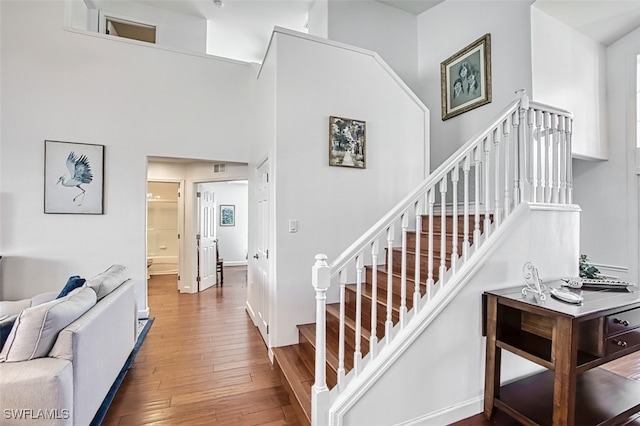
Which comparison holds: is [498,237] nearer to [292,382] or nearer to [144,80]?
[292,382]

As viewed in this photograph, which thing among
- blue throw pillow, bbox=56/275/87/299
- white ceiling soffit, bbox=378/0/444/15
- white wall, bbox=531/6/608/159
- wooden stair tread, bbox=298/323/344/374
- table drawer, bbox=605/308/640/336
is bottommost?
wooden stair tread, bbox=298/323/344/374

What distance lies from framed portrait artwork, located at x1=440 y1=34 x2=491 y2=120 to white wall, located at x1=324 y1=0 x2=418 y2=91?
63 cm

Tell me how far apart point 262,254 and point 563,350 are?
2702 millimetres

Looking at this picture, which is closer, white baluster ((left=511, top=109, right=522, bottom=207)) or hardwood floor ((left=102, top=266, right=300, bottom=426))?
hardwood floor ((left=102, top=266, right=300, bottom=426))

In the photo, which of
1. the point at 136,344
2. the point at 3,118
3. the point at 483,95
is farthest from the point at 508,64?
the point at 3,118

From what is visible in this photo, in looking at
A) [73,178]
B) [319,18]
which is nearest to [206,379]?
[73,178]

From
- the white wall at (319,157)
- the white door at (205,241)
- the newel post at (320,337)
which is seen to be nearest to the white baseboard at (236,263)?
the white door at (205,241)

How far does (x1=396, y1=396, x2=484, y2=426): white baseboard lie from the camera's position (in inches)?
75.1

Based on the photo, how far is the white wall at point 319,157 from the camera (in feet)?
9.36

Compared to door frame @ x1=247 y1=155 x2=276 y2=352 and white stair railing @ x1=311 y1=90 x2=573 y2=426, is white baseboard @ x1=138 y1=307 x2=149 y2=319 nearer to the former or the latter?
door frame @ x1=247 y1=155 x2=276 y2=352

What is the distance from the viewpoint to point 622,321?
6.01ft

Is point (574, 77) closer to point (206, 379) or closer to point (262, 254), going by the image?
point (262, 254)

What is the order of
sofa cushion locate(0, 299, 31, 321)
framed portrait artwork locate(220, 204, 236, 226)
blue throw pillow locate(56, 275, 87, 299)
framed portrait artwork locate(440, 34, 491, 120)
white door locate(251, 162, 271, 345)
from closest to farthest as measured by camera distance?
blue throw pillow locate(56, 275, 87, 299) → sofa cushion locate(0, 299, 31, 321) → white door locate(251, 162, 271, 345) → framed portrait artwork locate(440, 34, 491, 120) → framed portrait artwork locate(220, 204, 236, 226)

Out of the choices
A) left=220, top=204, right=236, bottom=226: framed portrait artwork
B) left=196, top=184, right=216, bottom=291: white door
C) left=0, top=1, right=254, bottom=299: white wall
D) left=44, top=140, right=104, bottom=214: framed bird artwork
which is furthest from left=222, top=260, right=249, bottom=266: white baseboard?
left=44, top=140, right=104, bottom=214: framed bird artwork
